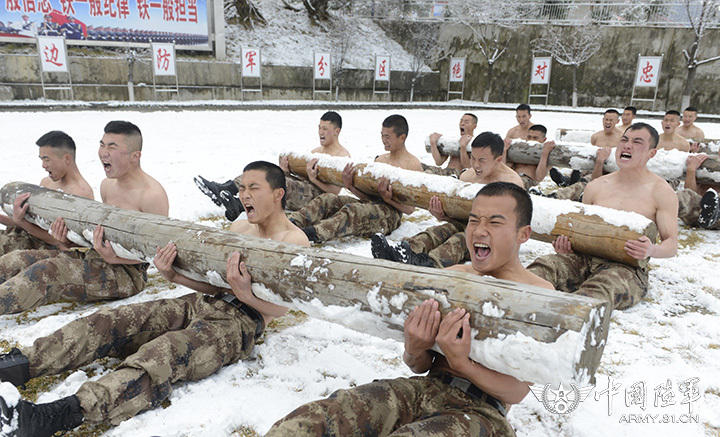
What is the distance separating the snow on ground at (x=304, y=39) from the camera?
20828 millimetres

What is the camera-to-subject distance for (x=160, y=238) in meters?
3.06

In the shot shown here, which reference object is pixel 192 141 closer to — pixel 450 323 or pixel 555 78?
pixel 450 323

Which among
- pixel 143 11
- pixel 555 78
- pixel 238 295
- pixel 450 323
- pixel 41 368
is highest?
pixel 143 11

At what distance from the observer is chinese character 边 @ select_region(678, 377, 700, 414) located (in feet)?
8.84

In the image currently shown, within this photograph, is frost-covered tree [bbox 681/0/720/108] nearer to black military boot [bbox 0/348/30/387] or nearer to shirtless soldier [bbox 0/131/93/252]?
shirtless soldier [bbox 0/131/93/252]

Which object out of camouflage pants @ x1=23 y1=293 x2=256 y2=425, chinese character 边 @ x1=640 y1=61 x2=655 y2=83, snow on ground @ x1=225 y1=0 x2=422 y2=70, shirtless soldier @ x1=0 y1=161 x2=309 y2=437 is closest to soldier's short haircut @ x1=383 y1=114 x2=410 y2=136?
shirtless soldier @ x1=0 y1=161 x2=309 y2=437

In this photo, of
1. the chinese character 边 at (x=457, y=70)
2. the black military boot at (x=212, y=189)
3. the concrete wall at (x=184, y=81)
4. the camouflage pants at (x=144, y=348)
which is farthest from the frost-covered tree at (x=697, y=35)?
the camouflage pants at (x=144, y=348)

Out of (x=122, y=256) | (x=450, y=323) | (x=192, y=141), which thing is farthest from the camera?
(x=192, y=141)

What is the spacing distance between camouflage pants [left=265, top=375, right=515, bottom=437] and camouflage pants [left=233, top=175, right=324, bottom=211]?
4.18 m

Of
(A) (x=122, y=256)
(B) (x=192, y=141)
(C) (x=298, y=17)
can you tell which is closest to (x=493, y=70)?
(C) (x=298, y=17)

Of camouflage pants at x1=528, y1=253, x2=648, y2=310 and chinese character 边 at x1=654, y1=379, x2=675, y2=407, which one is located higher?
camouflage pants at x1=528, y1=253, x2=648, y2=310

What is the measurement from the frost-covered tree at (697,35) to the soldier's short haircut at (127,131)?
20936 mm

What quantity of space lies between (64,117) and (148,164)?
18.7ft

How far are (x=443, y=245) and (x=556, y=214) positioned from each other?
3.50 ft
